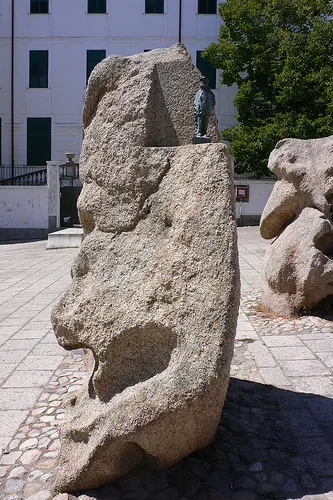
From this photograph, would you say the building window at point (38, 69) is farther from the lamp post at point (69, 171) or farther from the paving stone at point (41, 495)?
the paving stone at point (41, 495)

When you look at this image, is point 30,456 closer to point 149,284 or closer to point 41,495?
point 41,495

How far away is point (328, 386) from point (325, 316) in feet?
6.56

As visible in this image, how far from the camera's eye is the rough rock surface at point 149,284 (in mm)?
2387

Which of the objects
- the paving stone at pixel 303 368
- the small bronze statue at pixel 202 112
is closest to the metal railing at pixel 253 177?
the paving stone at pixel 303 368

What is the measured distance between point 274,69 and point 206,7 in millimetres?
5302

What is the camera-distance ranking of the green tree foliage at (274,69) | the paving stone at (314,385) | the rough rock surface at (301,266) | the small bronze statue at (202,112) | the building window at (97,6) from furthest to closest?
the building window at (97,6), the green tree foliage at (274,69), the rough rock surface at (301,266), the paving stone at (314,385), the small bronze statue at (202,112)

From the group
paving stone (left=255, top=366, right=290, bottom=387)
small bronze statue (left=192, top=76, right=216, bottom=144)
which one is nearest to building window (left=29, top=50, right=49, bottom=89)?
paving stone (left=255, top=366, right=290, bottom=387)

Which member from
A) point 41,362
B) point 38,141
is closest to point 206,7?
point 38,141

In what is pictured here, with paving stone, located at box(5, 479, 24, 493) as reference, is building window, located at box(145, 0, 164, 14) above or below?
above

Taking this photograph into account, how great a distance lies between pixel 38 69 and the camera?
23.8 metres

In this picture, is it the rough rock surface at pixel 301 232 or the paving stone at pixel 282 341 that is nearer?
the paving stone at pixel 282 341

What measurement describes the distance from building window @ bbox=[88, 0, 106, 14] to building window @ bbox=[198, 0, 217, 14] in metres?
4.28

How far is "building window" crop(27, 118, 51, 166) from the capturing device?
24062 millimetres

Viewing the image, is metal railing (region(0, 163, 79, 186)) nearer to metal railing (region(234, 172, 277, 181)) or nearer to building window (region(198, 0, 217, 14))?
metal railing (region(234, 172, 277, 181))
